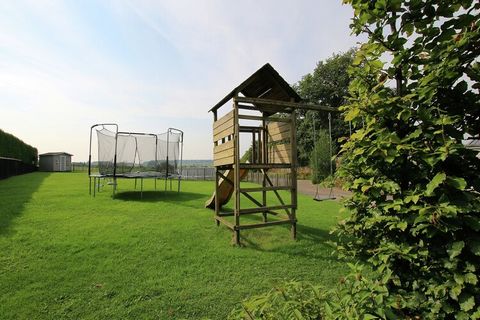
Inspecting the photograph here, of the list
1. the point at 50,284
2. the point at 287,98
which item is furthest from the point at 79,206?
the point at 287,98

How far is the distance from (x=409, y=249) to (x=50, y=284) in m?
3.84

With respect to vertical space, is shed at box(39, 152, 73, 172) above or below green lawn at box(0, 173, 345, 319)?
above

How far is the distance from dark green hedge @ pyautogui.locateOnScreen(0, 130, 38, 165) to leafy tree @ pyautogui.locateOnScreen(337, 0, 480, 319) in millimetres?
24635

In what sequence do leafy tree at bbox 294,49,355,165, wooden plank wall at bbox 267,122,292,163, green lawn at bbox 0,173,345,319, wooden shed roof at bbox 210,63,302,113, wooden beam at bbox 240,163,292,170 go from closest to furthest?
green lawn at bbox 0,173,345,319 → wooden beam at bbox 240,163,292,170 → wooden shed roof at bbox 210,63,302,113 → wooden plank wall at bbox 267,122,292,163 → leafy tree at bbox 294,49,355,165

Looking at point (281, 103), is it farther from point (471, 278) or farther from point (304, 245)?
point (471, 278)

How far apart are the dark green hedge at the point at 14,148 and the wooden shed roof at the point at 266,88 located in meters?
21.3

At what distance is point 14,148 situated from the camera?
77.3ft

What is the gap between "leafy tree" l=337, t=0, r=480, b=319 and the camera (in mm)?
1287

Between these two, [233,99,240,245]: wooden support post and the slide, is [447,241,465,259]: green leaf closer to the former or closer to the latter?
[233,99,240,245]: wooden support post

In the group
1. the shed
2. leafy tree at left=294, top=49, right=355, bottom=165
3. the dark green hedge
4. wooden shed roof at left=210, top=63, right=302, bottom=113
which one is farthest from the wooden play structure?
the shed

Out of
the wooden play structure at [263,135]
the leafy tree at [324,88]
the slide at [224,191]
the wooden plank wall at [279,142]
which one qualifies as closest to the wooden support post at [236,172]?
the wooden play structure at [263,135]

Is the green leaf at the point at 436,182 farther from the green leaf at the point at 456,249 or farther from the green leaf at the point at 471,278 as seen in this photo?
the green leaf at the point at 471,278

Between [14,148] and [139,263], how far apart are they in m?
26.2

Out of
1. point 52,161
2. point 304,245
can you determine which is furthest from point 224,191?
point 52,161
